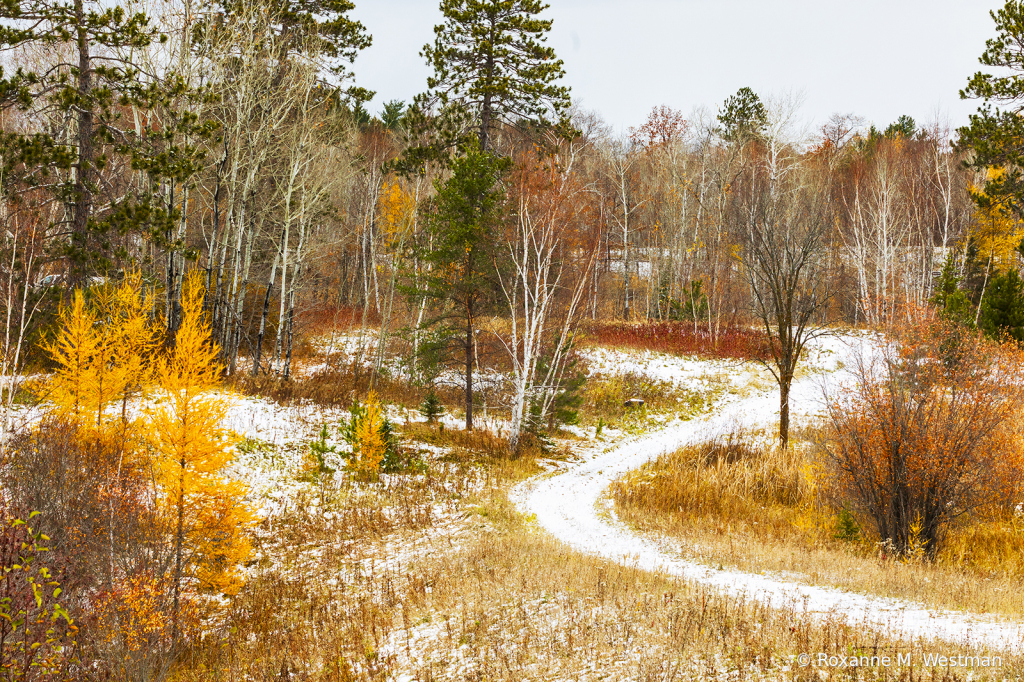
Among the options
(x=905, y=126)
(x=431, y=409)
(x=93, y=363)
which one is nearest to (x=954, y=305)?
(x=431, y=409)

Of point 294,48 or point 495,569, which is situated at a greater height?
point 294,48

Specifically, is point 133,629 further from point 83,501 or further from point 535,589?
point 535,589

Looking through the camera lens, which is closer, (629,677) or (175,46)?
(629,677)

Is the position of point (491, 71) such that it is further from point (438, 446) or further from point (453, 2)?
point (438, 446)

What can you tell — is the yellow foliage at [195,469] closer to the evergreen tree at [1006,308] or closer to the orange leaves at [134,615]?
the orange leaves at [134,615]

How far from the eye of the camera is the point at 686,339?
95.4ft

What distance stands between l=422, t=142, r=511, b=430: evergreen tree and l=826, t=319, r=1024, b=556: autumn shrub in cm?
983

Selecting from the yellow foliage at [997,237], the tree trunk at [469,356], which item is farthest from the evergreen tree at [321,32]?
the yellow foliage at [997,237]

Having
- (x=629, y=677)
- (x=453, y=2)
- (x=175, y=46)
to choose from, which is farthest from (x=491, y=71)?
(x=629, y=677)

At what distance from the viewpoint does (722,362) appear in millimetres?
27219

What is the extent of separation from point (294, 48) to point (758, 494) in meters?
20.6

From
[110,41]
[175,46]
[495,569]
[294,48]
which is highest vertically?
[294,48]

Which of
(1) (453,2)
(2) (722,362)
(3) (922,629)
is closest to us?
(3) (922,629)

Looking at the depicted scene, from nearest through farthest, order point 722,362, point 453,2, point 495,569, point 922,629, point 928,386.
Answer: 1. point 922,629
2. point 495,569
3. point 928,386
4. point 453,2
5. point 722,362
